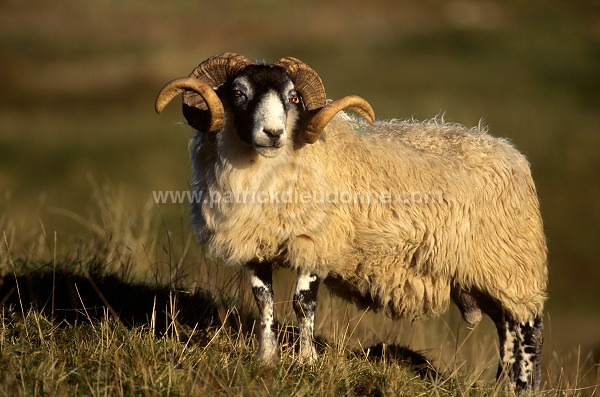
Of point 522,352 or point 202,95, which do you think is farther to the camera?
point 522,352

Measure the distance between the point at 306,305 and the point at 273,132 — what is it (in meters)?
1.33

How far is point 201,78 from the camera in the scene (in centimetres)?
632

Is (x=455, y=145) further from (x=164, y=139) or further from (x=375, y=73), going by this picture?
(x=375, y=73)

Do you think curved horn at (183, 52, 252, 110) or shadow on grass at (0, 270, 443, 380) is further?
shadow on grass at (0, 270, 443, 380)

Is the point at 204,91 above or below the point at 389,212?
above

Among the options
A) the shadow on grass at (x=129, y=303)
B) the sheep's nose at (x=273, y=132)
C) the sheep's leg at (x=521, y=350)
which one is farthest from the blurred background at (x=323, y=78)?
the sheep's leg at (x=521, y=350)

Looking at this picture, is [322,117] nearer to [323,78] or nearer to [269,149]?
[269,149]

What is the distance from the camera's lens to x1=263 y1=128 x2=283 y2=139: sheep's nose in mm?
5766

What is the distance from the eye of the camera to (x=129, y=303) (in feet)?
22.4

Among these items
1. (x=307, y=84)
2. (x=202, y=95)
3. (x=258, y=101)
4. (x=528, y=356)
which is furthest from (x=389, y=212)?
(x=528, y=356)

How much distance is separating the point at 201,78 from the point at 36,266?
7.61 ft

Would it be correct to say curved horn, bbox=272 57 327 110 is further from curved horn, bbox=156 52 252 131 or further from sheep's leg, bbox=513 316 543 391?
sheep's leg, bbox=513 316 543 391

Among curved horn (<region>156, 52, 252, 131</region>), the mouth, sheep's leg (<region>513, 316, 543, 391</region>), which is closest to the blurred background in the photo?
curved horn (<region>156, 52, 252, 131</region>)

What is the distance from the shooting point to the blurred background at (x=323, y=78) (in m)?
18.4
